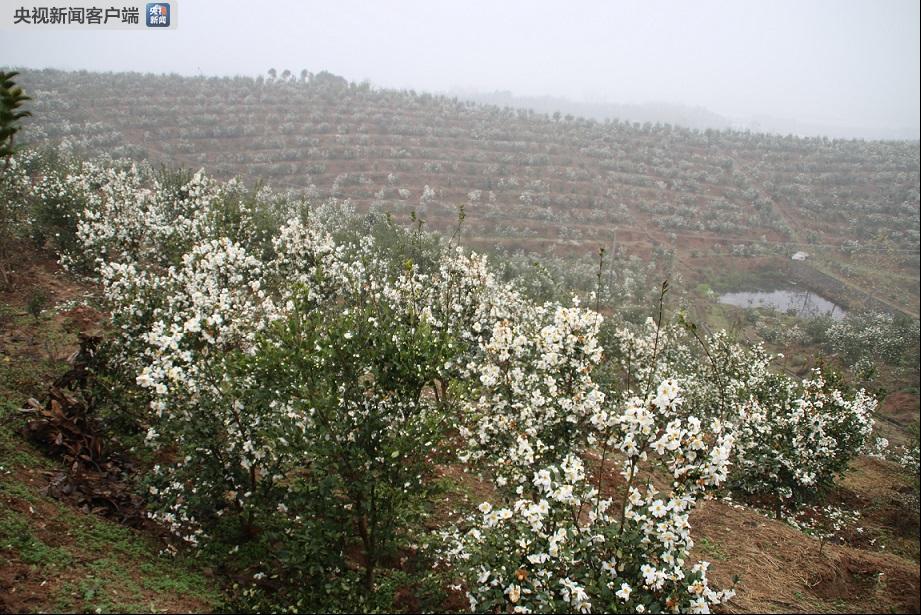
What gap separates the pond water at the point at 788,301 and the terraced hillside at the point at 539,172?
131 inches

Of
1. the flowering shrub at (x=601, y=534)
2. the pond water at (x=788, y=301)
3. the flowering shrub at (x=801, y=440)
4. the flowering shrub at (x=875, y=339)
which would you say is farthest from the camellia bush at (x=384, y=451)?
the pond water at (x=788, y=301)

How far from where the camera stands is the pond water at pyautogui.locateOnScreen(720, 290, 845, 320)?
51531 mm

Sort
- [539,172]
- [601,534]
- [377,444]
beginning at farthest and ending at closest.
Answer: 1. [539,172]
2. [377,444]
3. [601,534]

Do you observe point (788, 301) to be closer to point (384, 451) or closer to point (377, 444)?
point (377, 444)

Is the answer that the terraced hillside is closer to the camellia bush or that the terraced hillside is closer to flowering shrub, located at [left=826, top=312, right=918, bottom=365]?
flowering shrub, located at [left=826, top=312, right=918, bottom=365]

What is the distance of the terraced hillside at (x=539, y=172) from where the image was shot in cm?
5994

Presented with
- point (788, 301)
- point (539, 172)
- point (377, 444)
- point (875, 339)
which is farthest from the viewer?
point (539, 172)

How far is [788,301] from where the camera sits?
2175 inches

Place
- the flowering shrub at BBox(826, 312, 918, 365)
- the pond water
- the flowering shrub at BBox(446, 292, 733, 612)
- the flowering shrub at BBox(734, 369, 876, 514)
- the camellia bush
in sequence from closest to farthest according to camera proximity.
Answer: the flowering shrub at BBox(446, 292, 733, 612) → the camellia bush → the flowering shrub at BBox(734, 369, 876, 514) → the flowering shrub at BBox(826, 312, 918, 365) → the pond water

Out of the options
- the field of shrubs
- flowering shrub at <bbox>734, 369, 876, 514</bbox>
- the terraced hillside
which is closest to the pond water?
the terraced hillside

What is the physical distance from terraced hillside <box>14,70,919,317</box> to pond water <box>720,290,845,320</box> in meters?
3.33

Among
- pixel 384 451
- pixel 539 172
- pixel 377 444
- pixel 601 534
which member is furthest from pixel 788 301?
pixel 384 451

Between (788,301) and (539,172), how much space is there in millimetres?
35818

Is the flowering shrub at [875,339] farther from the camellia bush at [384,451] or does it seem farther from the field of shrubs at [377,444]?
the camellia bush at [384,451]
